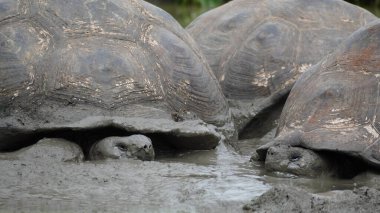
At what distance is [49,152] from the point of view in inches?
210

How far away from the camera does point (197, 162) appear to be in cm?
574

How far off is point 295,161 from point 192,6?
1260 centimetres

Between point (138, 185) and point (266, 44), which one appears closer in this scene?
point (138, 185)

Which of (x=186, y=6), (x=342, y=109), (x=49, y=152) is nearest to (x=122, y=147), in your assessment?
(x=49, y=152)

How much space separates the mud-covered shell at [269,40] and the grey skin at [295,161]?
1.87 m

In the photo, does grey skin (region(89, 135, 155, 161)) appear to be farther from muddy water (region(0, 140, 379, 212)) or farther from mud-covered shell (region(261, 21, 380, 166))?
mud-covered shell (region(261, 21, 380, 166))

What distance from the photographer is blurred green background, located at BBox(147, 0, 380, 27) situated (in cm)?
1572

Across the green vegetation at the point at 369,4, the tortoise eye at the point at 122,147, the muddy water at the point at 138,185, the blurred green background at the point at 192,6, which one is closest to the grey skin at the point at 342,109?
the muddy water at the point at 138,185

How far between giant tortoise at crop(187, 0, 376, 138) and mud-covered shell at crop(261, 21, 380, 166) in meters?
1.45

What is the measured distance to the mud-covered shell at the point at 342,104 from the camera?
5.21 m

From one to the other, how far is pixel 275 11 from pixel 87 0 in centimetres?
206

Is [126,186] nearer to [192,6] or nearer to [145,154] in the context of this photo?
[145,154]

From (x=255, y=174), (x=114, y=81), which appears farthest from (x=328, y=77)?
(x=114, y=81)

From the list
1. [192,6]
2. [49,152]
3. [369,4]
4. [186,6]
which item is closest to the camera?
[49,152]
